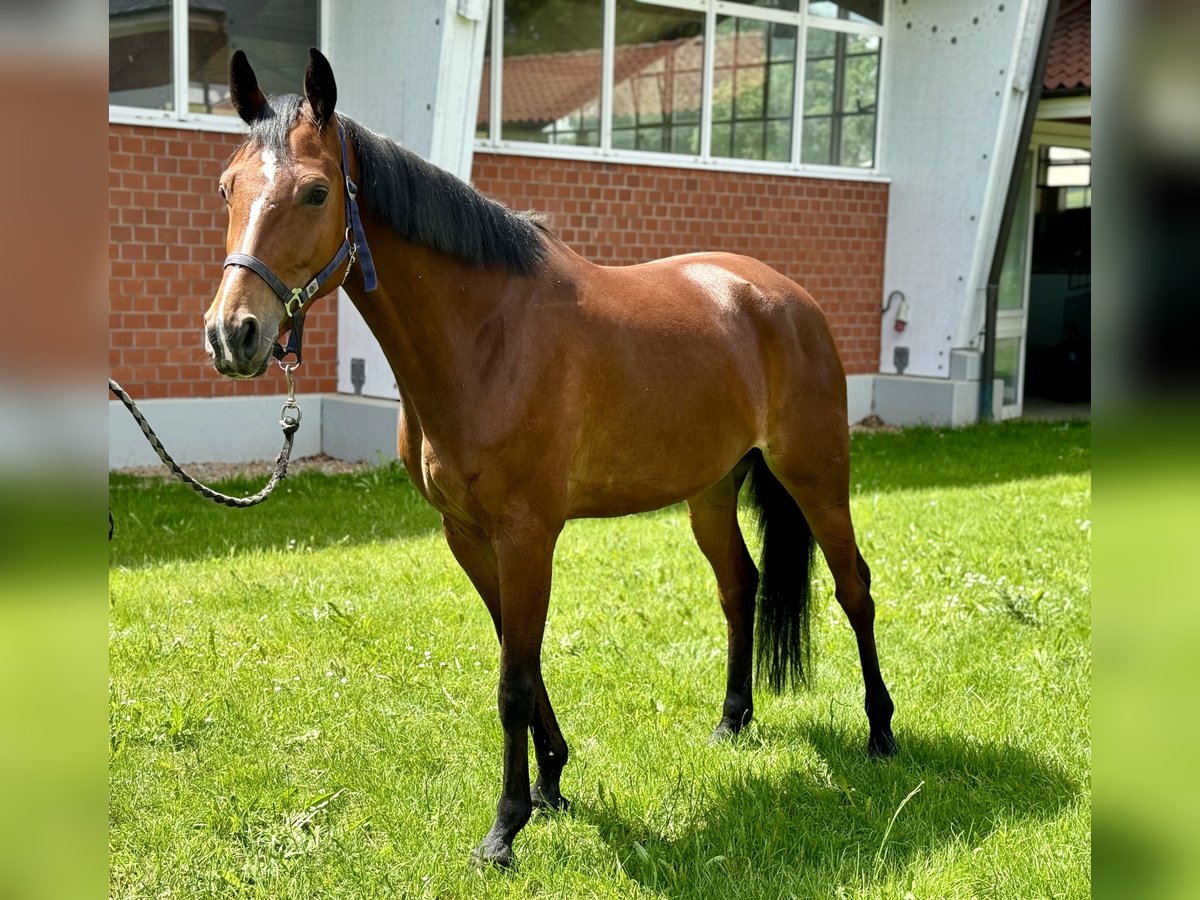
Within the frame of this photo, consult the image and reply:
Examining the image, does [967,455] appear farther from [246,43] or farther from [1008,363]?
[246,43]

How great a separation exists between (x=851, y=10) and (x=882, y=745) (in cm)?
1037

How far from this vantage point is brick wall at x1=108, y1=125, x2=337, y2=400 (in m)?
8.72

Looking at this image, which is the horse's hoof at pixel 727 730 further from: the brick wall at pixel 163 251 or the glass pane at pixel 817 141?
the glass pane at pixel 817 141

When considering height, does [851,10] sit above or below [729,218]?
above

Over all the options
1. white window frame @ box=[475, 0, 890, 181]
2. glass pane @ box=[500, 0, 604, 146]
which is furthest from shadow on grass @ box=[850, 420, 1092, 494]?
glass pane @ box=[500, 0, 604, 146]

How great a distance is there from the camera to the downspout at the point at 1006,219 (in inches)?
465

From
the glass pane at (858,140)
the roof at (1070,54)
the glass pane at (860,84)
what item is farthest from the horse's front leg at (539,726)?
the roof at (1070,54)

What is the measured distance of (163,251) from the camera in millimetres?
8898

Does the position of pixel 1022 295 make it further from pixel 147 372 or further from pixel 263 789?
pixel 263 789

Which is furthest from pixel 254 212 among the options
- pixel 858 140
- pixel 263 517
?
pixel 858 140

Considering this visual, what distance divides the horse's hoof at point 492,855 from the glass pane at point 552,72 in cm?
803

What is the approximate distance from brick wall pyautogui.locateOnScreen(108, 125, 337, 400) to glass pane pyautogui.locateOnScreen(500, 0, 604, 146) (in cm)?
260

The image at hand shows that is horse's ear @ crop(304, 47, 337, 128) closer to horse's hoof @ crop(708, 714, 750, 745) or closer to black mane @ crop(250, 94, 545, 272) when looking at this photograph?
black mane @ crop(250, 94, 545, 272)

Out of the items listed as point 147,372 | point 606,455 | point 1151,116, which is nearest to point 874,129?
point 147,372
